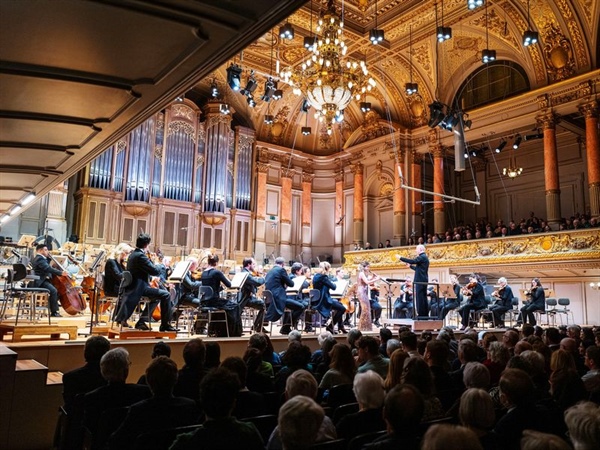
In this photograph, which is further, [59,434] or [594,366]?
[594,366]

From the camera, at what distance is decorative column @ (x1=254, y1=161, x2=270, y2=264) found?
58.0ft

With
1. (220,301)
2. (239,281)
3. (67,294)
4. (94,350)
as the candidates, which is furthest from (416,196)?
→ (94,350)

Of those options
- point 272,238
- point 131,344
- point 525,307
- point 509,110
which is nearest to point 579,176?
point 509,110

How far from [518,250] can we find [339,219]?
7760 millimetres

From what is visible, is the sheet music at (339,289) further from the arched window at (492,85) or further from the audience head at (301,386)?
the arched window at (492,85)

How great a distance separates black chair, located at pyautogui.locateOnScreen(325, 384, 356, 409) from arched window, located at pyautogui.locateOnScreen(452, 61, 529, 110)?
45.6 feet

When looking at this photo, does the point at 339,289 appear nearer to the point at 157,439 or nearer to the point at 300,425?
the point at 157,439

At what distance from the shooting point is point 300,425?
183 centimetres

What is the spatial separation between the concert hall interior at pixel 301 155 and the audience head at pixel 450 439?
2.10 meters

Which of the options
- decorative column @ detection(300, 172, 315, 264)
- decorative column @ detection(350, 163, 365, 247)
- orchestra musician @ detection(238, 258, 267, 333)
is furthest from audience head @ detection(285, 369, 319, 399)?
decorative column @ detection(300, 172, 315, 264)

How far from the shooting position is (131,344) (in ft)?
17.2

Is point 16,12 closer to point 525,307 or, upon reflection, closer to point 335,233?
point 525,307

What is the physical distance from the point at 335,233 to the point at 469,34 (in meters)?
8.56

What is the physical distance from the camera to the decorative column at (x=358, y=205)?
18.2 m
